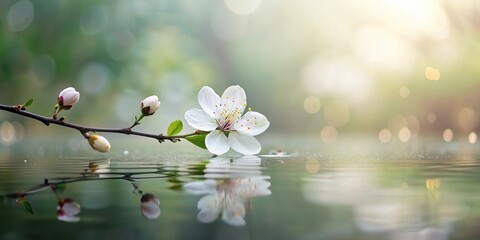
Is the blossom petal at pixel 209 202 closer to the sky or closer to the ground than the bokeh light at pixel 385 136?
closer to the ground

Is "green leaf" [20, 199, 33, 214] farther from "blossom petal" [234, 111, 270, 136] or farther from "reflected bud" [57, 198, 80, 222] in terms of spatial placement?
"blossom petal" [234, 111, 270, 136]

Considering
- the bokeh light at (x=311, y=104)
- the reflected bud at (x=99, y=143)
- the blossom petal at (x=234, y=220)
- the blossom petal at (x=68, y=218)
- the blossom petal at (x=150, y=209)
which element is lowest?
the blossom petal at (x=234, y=220)

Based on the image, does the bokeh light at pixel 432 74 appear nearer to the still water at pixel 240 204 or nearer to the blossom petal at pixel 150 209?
the still water at pixel 240 204

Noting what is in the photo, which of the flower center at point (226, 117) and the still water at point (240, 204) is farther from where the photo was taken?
the flower center at point (226, 117)

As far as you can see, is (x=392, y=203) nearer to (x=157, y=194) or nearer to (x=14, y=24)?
(x=157, y=194)

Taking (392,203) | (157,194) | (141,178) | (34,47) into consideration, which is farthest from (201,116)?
(34,47)

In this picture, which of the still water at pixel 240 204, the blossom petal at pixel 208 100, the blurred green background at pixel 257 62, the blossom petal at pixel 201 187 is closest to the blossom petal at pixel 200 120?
the blossom petal at pixel 208 100
